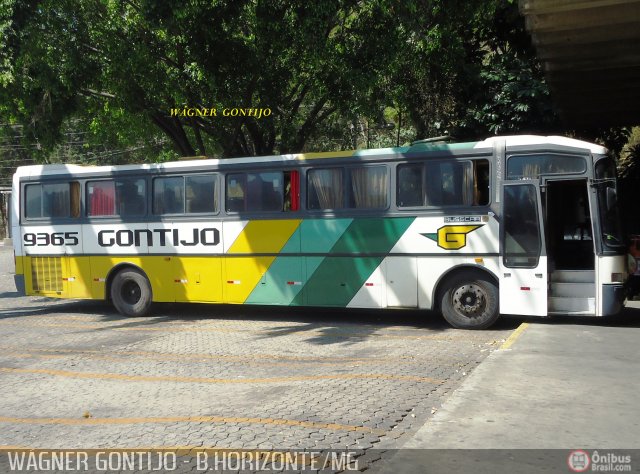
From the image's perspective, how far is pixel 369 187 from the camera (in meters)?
11.9

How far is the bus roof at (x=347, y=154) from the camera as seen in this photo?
10805mm

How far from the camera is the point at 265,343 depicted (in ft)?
34.6

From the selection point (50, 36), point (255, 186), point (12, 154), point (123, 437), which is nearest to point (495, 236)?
point (255, 186)

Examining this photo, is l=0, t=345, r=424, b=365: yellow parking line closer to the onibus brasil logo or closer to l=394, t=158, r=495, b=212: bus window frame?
the onibus brasil logo

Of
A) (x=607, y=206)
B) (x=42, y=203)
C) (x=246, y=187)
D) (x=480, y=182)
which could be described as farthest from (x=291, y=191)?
(x=42, y=203)

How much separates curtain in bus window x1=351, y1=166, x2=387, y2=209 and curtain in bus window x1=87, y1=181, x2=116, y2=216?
5.14 m

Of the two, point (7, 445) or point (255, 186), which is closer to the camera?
point (7, 445)

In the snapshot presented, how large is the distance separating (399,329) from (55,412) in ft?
20.7

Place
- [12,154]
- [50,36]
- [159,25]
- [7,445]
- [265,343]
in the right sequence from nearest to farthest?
1. [7,445]
2. [265,343]
3. [159,25]
4. [50,36]
5. [12,154]

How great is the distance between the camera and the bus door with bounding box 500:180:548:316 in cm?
1067

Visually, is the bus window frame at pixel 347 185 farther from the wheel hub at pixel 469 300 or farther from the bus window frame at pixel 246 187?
the wheel hub at pixel 469 300

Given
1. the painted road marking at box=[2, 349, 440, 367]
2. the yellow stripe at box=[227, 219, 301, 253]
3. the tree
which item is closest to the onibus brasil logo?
the yellow stripe at box=[227, 219, 301, 253]

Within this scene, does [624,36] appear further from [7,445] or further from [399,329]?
[7,445]

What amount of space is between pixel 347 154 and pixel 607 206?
437cm
